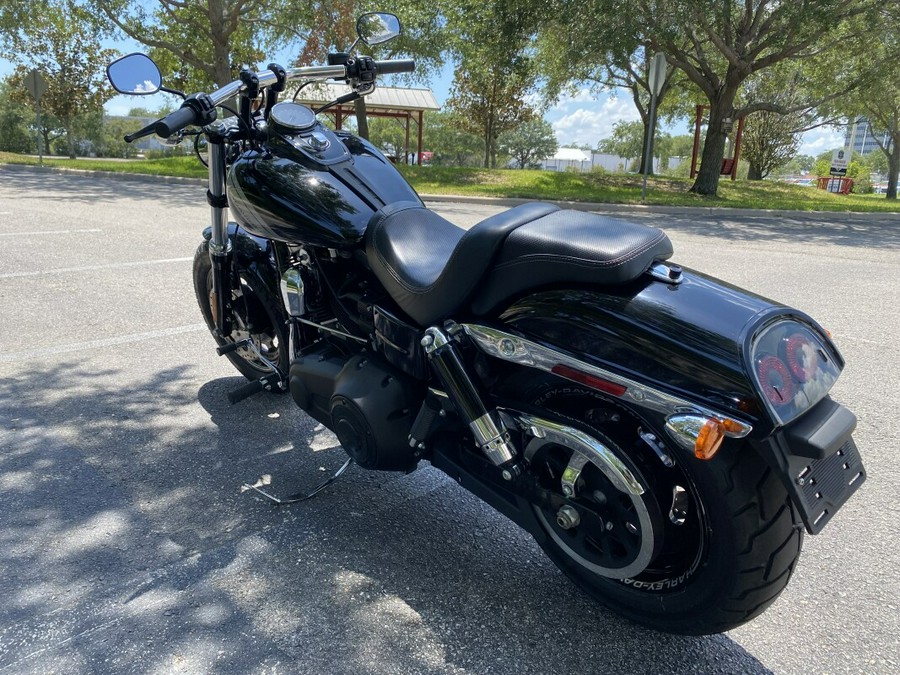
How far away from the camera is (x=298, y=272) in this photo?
9.22 feet

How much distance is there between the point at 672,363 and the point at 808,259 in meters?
8.03

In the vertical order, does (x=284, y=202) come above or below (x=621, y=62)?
below

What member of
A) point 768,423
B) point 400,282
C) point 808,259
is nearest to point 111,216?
point 400,282

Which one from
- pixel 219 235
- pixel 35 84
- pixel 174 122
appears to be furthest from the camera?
pixel 35 84

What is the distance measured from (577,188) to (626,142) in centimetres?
7303

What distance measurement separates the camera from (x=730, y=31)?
15.9 m

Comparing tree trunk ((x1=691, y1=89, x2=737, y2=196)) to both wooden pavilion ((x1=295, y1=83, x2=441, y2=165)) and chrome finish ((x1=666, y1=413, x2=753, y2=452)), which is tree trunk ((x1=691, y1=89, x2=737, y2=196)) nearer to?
wooden pavilion ((x1=295, y1=83, x2=441, y2=165))

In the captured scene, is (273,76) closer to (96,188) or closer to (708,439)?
(708,439)

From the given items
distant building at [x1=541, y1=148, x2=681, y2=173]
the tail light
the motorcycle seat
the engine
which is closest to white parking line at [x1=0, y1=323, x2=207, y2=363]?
the engine

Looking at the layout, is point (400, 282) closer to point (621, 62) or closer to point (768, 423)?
point (768, 423)

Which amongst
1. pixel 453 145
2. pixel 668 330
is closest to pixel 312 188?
pixel 668 330

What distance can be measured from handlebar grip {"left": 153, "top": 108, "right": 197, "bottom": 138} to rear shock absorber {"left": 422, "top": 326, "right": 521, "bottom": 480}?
1413mm

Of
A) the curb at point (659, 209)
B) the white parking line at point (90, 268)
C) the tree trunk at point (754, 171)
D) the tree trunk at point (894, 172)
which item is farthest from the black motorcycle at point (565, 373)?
the tree trunk at point (894, 172)

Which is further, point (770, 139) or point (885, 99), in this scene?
point (770, 139)
